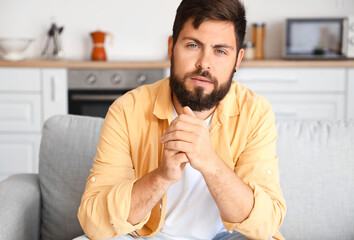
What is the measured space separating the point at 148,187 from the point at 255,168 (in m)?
0.32

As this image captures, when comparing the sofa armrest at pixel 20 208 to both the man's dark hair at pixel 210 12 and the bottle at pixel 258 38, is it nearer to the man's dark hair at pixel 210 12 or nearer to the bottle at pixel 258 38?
the man's dark hair at pixel 210 12

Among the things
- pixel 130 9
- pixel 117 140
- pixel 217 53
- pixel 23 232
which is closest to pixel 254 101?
pixel 217 53

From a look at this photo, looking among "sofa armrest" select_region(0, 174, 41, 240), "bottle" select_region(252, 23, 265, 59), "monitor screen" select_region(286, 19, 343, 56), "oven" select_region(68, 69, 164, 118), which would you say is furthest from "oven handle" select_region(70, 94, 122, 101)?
"sofa armrest" select_region(0, 174, 41, 240)

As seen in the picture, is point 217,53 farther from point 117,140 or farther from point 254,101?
point 117,140

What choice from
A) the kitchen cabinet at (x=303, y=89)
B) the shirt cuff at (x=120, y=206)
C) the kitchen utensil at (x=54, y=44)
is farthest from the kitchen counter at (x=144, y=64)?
the shirt cuff at (x=120, y=206)

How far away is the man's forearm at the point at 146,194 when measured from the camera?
127 centimetres

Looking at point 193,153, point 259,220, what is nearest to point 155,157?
point 193,153

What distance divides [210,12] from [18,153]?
2413mm

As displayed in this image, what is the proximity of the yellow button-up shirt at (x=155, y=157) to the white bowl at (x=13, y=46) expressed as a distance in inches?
87.9

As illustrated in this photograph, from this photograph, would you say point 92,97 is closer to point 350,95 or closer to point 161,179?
point 350,95

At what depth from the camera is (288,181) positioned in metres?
1.65

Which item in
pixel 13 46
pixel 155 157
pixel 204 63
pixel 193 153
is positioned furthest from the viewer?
pixel 13 46

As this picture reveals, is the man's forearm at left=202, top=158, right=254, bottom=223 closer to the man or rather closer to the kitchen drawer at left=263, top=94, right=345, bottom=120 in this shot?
the man

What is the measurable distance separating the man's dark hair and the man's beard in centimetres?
14
